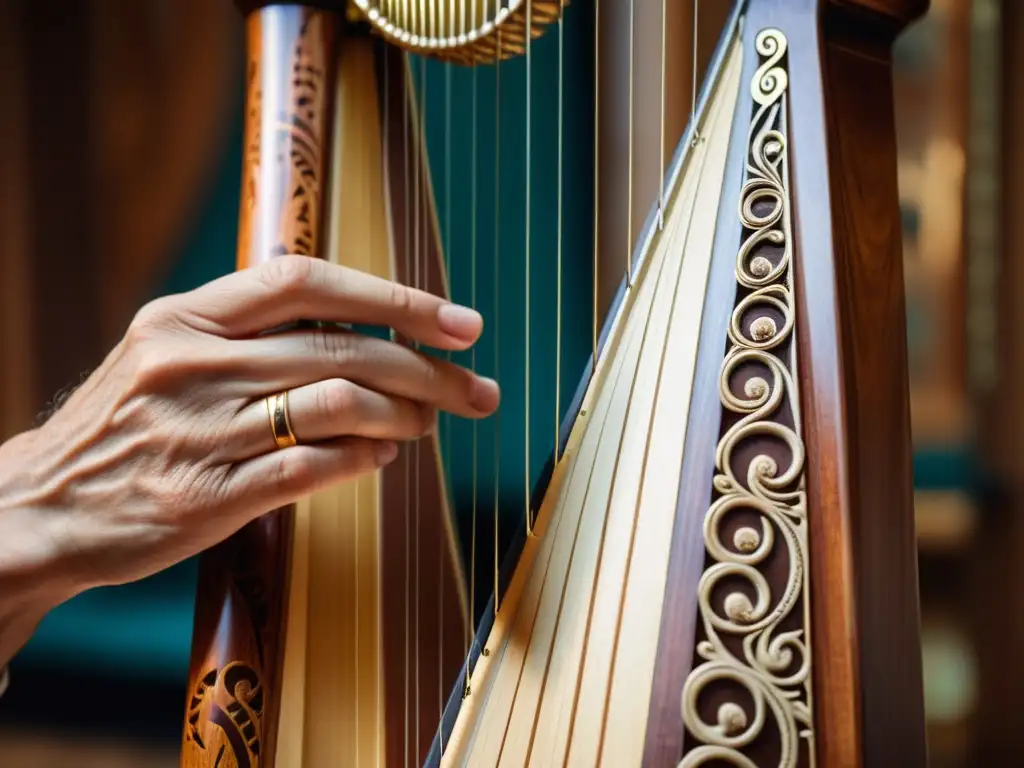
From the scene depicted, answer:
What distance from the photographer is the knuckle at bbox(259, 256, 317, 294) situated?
16.8 inches

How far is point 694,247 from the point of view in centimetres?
39

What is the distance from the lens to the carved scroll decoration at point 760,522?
29cm

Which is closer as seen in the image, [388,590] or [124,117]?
[388,590]

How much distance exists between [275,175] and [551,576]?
0.32 metres

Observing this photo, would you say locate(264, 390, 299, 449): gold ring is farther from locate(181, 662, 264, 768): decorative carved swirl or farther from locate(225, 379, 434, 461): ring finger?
locate(181, 662, 264, 768): decorative carved swirl

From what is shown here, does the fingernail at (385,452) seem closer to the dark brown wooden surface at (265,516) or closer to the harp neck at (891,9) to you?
the dark brown wooden surface at (265,516)

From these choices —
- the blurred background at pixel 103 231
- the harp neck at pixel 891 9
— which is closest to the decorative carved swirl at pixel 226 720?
the harp neck at pixel 891 9

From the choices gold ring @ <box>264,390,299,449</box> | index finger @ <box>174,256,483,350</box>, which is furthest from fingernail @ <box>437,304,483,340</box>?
gold ring @ <box>264,390,299,449</box>

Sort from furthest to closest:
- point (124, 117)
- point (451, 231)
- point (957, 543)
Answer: point (124, 117)
point (451, 231)
point (957, 543)

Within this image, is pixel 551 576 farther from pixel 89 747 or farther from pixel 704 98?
pixel 89 747

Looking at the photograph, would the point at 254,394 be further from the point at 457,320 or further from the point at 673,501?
the point at 673,501

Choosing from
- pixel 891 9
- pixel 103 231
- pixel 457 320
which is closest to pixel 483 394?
pixel 457 320

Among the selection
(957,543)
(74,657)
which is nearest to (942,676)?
(957,543)

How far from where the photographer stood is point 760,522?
1.05ft
